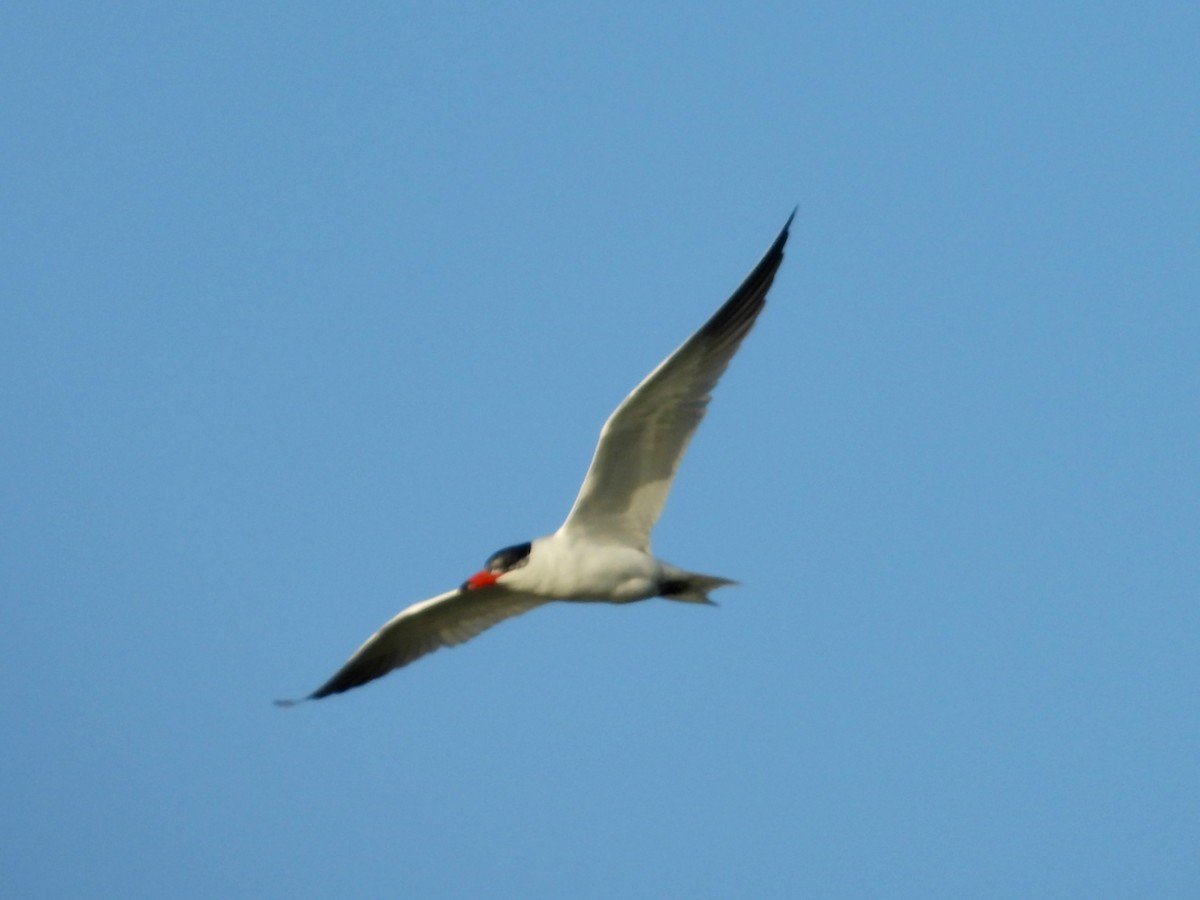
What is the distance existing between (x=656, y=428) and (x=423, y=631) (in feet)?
10.2

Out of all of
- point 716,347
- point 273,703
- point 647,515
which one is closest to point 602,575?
point 647,515

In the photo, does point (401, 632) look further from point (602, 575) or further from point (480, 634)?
point (602, 575)

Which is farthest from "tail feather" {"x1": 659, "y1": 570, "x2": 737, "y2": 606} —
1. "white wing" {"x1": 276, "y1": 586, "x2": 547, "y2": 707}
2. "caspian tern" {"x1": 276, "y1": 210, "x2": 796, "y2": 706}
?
"white wing" {"x1": 276, "y1": 586, "x2": 547, "y2": 707}

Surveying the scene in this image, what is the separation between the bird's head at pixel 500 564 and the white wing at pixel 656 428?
0.34 metres

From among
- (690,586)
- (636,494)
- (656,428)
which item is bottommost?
(690,586)

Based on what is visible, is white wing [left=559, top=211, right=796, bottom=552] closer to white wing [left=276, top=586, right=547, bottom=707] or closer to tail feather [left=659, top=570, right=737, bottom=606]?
tail feather [left=659, top=570, right=737, bottom=606]

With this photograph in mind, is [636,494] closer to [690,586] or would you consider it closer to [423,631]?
[690,586]

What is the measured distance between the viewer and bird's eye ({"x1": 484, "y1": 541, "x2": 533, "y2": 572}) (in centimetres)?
1290

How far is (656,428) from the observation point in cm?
1248

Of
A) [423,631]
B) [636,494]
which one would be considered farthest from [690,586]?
[423,631]

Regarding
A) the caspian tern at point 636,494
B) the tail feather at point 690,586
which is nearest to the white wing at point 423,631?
the caspian tern at point 636,494

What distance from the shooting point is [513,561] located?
12.9 m

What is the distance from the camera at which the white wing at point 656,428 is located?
12.2 meters

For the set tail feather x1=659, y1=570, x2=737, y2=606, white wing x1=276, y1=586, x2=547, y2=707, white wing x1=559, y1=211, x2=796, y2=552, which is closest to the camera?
white wing x1=559, y1=211, x2=796, y2=552
